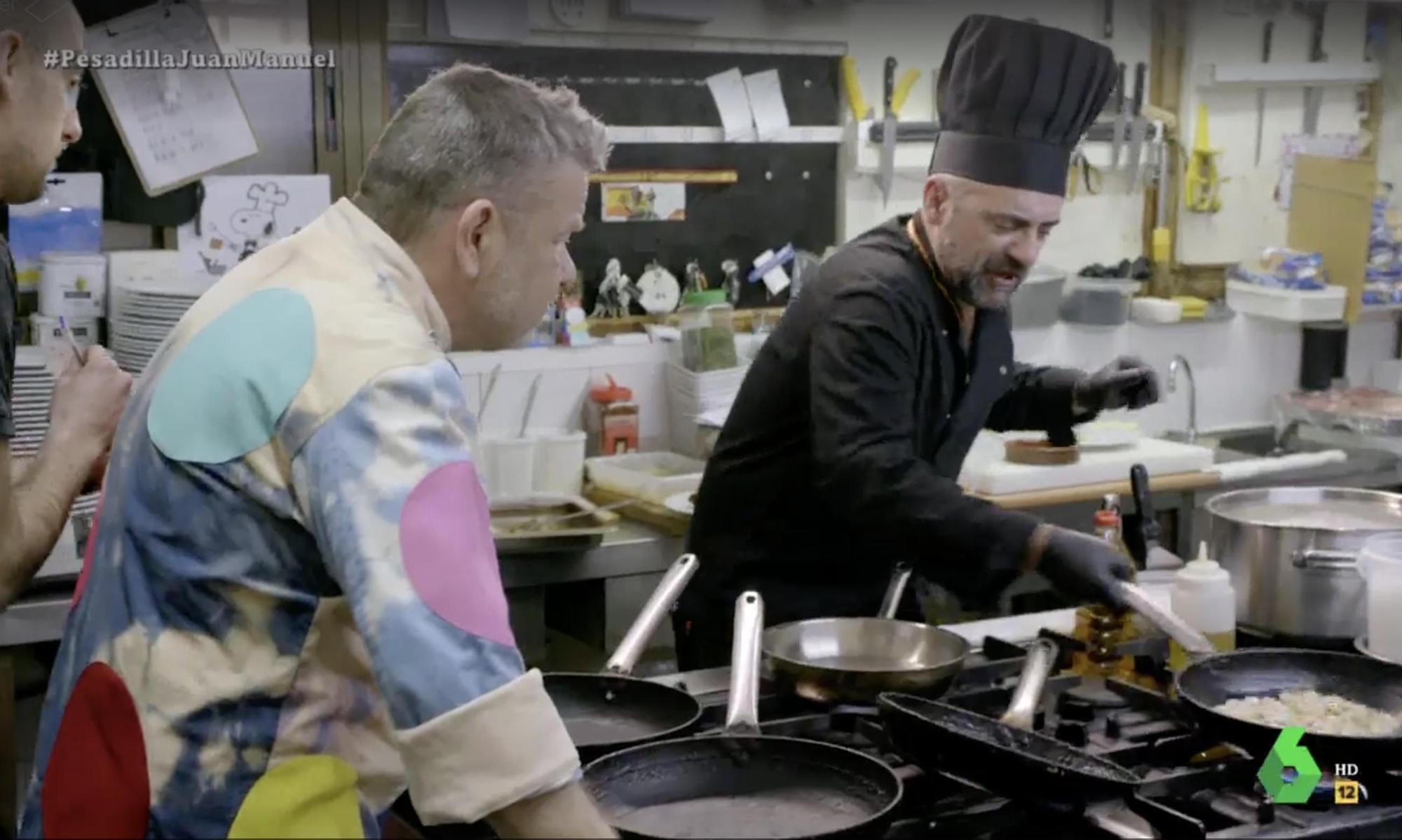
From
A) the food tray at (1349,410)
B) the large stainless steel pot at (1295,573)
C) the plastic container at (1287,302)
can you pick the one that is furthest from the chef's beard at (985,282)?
the plastic container at (1287,302)

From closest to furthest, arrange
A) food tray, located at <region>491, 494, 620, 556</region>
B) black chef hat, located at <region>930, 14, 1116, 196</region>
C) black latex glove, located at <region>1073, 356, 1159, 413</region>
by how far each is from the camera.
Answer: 1. black chef hat, located at <region>930, 14, 1116, 196</region>
2. black latex glove, located at <region>1073, 356, 1159, 413</region>
3. food tray, located at <region>491, 494, 620, 556</region>

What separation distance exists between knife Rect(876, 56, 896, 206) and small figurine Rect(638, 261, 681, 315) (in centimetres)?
63

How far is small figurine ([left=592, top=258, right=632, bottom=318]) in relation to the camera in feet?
12.2

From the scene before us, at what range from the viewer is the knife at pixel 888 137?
395 centimetres

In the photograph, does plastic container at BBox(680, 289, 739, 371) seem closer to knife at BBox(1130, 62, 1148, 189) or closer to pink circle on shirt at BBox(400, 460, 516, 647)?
knife at BBox(1130, 62, 1148, 189)

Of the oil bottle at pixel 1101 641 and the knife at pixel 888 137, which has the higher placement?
the knife at pixel 888 137

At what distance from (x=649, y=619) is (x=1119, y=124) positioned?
2.97 meters

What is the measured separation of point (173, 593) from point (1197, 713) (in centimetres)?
105

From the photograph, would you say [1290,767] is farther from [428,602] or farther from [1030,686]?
[428,602]

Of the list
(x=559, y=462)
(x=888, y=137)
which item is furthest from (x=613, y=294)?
(x=888, y=137)

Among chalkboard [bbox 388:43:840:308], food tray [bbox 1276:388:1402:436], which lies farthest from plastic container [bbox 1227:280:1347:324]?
chalkboard [bbox 388:43:840:308]

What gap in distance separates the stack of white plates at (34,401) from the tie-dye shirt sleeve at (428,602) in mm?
1596

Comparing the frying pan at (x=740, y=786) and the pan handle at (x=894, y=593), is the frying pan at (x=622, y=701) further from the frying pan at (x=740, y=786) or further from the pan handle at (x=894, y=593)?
the pan handle at (x=894, y=593)

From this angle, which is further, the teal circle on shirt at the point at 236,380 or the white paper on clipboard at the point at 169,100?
the white paper on clipboard at the point at 169,100
